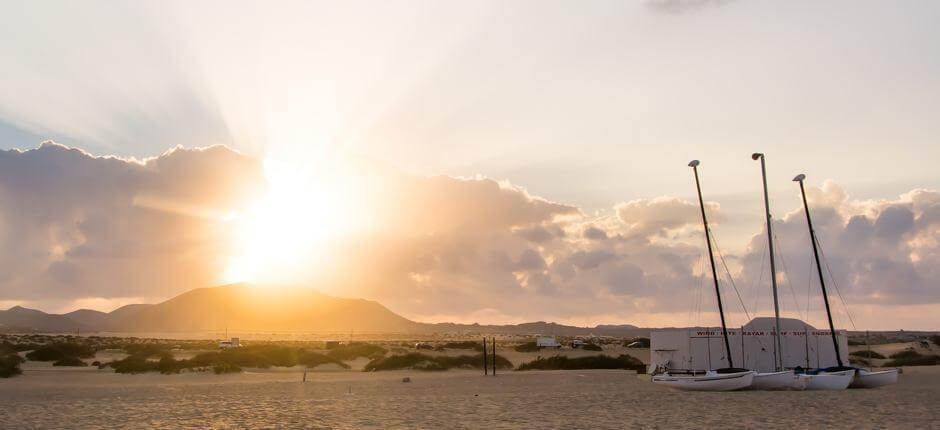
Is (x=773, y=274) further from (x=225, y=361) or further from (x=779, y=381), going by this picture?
(x=225, y=361)

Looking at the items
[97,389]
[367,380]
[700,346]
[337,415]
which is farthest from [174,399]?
[700,346]

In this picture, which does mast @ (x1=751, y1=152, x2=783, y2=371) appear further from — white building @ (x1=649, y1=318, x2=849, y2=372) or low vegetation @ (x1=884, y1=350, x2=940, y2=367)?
low vegetation @ (x1=884, y1=350, x2=940, y2=367)

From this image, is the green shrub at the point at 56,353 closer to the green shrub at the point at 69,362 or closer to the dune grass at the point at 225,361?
the green shrub at the point at 69,362

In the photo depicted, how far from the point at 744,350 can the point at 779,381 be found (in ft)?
26.1

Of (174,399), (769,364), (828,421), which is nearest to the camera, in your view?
(828,421)

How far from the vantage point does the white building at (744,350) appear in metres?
45.3

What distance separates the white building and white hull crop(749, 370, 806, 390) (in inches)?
291

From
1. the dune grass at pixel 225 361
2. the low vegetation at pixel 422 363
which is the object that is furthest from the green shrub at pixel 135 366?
the low vegetation at pixel 422 363

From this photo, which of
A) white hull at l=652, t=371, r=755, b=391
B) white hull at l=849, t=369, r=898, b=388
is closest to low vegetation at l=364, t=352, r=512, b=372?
white hull at l=652, t=371, r=755, b=391

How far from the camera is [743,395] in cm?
3522

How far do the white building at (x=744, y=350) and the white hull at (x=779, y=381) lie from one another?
24.3 feet

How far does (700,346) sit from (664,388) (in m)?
7.09

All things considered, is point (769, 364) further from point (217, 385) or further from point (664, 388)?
point (217, 385)

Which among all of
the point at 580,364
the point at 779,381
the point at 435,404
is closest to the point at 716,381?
the point at 779,381
